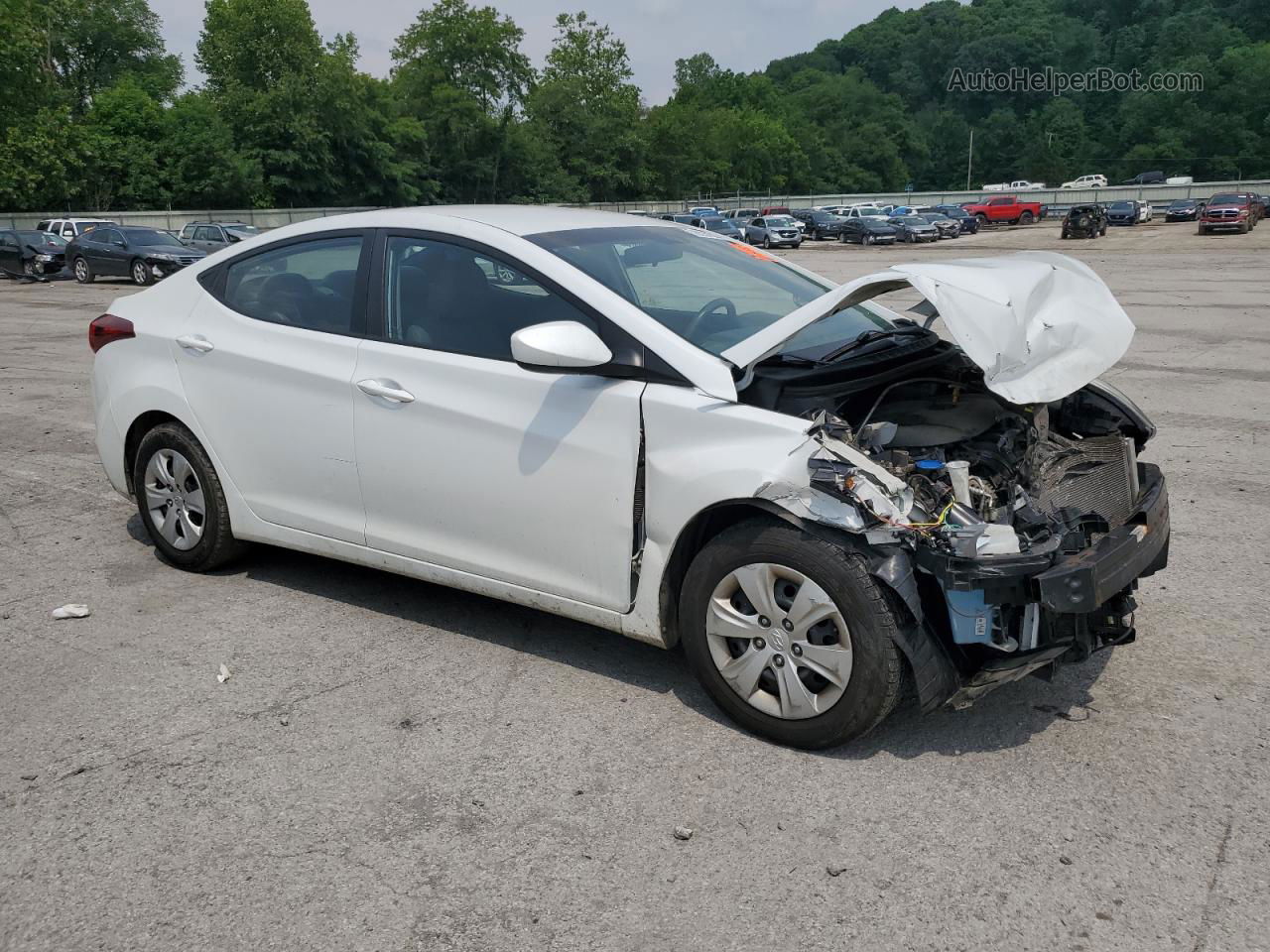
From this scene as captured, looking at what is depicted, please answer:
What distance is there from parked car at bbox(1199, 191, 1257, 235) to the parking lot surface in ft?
155

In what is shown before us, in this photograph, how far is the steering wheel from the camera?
13.0 ft

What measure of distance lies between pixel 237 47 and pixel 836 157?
3103 inches

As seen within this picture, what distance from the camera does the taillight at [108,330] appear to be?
17.3 feet

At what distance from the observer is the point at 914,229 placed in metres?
51.2

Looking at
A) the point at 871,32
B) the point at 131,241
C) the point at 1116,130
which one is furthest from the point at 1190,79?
the point at 131,241

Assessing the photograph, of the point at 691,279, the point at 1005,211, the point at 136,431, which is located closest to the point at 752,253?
the point at 691,279

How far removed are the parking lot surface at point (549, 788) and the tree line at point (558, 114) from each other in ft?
185

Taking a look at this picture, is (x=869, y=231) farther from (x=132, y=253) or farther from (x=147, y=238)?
(x=132, y=253)

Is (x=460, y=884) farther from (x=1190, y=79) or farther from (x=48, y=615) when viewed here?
(x=1190, y=79)

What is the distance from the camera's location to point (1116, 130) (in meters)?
130

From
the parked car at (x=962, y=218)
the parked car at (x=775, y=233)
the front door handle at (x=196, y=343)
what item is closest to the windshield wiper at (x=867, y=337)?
the front door handle at (x=196, y=343)

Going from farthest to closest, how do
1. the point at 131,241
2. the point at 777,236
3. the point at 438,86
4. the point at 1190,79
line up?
the point at 1190,79
the point at 438,86
the point at 777,236
the point at 131,241

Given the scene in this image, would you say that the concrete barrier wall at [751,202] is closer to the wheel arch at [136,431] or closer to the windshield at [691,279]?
the wheel arch at [136,431]

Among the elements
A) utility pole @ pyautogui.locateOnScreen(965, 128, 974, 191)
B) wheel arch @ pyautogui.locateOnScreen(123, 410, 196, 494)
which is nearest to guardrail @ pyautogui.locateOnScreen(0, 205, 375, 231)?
wheel arch @ pyautogui.locateOnScreen(123, 410, 196, 494)
